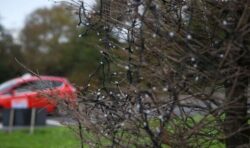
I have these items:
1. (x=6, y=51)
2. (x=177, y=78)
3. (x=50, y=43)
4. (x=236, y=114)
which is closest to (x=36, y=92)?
(x=177, y=78)

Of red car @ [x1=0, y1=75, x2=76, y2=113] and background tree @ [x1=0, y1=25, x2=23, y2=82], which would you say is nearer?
red car @ [x1=0, y1=75, x2=76, y2=113]

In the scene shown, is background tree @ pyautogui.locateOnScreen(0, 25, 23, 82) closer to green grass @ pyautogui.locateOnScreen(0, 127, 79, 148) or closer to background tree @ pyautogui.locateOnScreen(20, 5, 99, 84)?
background tree @ pyautogui.locateOnScreen(20, 5, 99, 84)

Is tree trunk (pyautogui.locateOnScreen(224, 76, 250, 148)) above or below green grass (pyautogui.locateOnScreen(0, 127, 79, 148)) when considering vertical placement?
below

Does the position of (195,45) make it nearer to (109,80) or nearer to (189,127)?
(189,127)

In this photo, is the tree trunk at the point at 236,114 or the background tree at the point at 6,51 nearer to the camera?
the tree trunk at the point at 236,114

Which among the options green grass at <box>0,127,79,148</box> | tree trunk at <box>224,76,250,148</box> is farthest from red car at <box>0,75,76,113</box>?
tree trunk at <box>224,76,250,148</box>

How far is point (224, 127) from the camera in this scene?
3.86 metres

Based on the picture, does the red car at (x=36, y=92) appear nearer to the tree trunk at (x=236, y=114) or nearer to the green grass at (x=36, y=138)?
the green grass at (x=36, y=138)

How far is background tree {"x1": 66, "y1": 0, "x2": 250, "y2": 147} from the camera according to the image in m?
3.57

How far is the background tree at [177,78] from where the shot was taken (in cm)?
357

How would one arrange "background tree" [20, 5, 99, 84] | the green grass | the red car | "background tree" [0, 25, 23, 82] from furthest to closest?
"background tree" [20, 5, 99, 84], "background tree" [0, 25, 23, 82], the green grass, the red car

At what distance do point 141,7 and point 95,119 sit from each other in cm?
95

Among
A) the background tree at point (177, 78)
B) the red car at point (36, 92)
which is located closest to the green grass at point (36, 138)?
the red car at point (36, 92)

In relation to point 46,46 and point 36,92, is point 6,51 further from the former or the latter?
point 36,92
